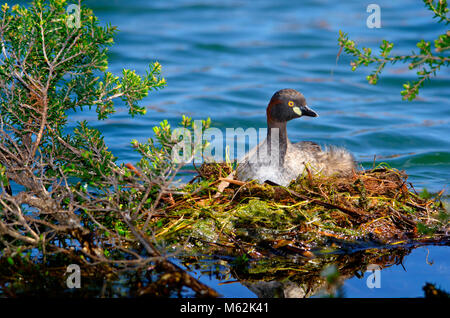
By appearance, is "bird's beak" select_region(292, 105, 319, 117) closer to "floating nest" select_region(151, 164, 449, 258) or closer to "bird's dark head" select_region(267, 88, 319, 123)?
"bird's dark head" select_region(267, 88, 319, 123)

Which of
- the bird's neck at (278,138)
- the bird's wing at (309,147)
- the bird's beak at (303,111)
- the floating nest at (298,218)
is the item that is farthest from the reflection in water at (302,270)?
the bird's beak at (303,111)

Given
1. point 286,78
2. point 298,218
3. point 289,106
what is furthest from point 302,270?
point 286,78

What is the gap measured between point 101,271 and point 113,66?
9.28 metres

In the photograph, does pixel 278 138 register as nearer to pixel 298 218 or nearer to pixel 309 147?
pixel 309 147

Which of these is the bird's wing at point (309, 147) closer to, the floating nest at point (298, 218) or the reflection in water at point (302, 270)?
the floating nest at point (298, 218)

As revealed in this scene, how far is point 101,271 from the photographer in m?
5.33

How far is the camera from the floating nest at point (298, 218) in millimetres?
6062

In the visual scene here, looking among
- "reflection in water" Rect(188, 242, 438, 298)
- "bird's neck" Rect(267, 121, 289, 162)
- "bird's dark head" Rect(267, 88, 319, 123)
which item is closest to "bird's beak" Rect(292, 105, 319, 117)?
"bird's dark head" Rect(267, 88, 319, 123)

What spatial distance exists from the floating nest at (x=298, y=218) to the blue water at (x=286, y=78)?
251 cm

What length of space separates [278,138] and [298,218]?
1.37 m

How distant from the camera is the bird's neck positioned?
714cm

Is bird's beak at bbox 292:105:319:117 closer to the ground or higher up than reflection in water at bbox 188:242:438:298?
higher up

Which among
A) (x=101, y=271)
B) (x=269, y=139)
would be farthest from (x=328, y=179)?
(x=101, y=271)

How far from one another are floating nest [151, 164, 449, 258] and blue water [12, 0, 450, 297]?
98.7 inches
